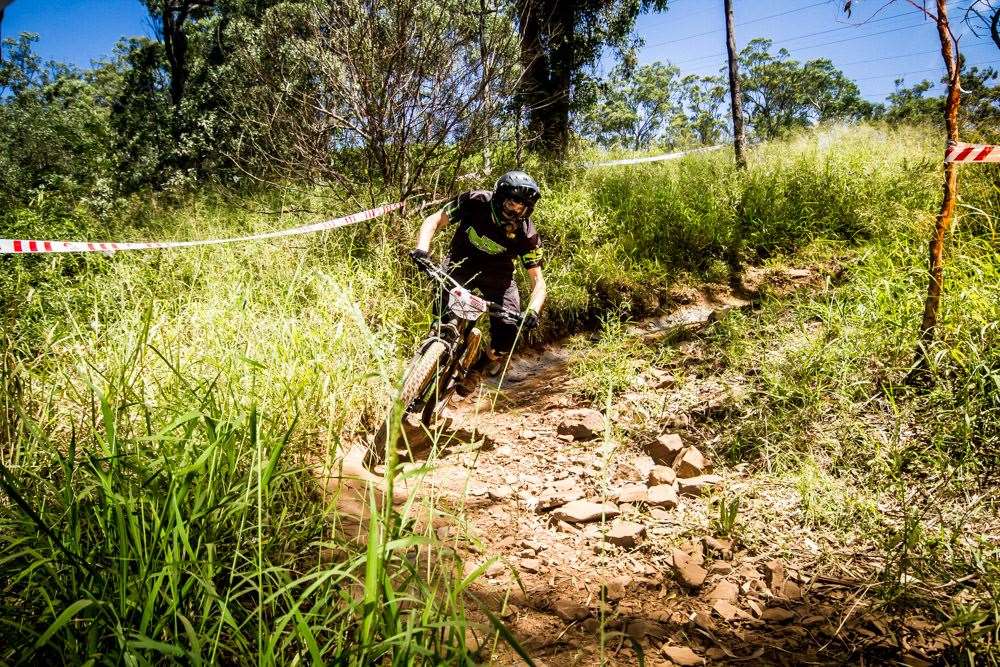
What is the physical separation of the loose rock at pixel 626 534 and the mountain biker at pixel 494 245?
6.12ft

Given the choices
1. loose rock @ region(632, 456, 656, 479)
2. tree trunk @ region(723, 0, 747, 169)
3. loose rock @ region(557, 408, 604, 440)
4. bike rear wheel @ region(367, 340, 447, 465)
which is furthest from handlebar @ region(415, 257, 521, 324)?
tree trunk @ region(723, 0, 747, 169)

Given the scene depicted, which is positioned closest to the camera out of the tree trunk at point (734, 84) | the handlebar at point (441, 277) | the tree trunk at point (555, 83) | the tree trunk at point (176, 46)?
the handlebar at point (441, 277)

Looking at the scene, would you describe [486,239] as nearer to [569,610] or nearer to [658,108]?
[569,610]

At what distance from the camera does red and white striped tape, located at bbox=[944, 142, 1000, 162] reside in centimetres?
256

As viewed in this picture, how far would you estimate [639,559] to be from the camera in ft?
6.72

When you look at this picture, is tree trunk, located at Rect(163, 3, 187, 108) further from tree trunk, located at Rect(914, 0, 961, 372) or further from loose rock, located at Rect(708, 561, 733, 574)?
loose rock, located at Rect(708, 561, 733, 574)

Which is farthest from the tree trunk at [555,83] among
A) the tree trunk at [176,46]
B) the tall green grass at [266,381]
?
the tree trunk at [176,46]

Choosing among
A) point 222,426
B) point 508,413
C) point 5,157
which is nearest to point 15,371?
point 222,426

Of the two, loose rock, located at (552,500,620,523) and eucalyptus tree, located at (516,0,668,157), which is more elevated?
eucalyptus tree, located at (516,0,668,157)

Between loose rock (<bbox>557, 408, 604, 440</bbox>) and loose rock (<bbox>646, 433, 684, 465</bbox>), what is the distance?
0.41 meters

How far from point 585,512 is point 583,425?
97 cm

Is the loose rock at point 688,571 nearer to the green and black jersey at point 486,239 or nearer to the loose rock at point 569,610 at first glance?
the loose rock at point 569,610

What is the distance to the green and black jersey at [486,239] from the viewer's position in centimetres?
400

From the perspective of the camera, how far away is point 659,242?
20.3 feet
